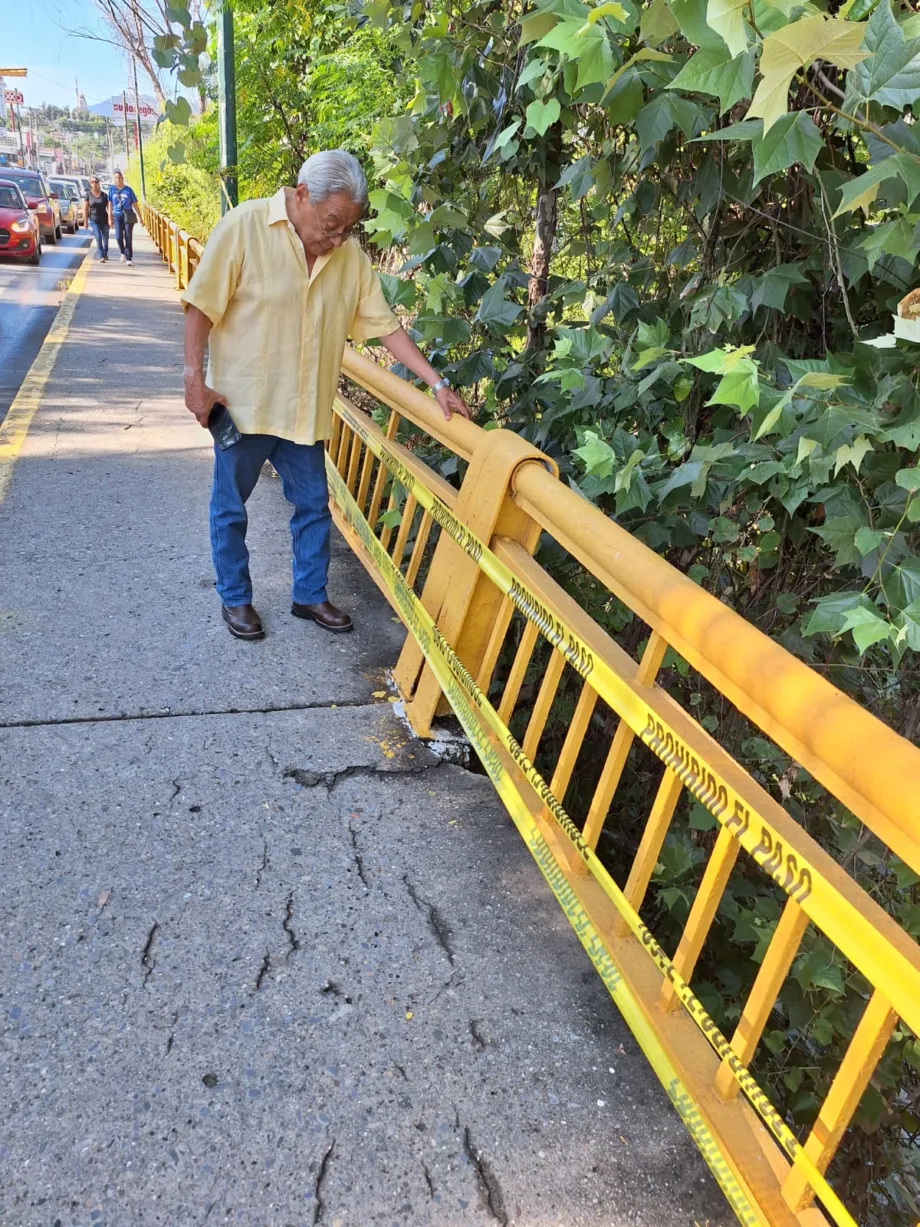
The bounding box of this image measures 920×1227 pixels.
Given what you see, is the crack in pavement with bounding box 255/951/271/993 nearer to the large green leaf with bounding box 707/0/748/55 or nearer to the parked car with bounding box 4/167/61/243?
the large green leaf with bounding box 707/0/748/55

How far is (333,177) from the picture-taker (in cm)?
297

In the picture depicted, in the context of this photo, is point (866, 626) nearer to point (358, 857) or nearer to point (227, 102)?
point (358, 857)

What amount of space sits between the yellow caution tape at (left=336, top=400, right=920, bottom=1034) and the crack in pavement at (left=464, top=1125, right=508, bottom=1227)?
83 cm

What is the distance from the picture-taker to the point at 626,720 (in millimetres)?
1890

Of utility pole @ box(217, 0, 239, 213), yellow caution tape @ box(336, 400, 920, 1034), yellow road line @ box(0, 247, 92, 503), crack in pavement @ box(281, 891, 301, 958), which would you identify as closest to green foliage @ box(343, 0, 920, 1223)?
yellow caution tape @ box(336, 400, 920, 1034)

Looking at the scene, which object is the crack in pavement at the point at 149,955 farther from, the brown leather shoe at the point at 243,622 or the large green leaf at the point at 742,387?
the large green leaf at the point at 742,387

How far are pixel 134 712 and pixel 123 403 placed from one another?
5.13 m

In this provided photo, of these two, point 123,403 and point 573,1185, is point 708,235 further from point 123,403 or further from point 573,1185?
point 123,403

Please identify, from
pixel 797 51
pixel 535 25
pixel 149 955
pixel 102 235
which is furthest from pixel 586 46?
pixel 102 235

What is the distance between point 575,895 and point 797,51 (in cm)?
170

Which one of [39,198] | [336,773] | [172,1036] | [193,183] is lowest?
[172,1036]

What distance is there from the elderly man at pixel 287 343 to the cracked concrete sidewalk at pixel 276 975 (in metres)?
0.42

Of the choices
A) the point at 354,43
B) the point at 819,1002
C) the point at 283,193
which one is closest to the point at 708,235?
the point at 283,193

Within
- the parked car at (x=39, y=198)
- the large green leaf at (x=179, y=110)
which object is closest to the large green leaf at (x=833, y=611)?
the large green leaf at (x=179, y=110)
